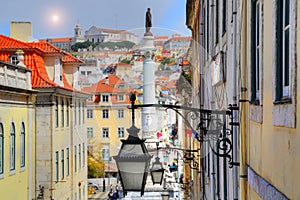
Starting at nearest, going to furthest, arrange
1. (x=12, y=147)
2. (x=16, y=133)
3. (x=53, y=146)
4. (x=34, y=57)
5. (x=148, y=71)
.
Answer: (x=148, y=71) < (x=12, y=147) < (x=16, y=133) < (x=53, y=146) < (x=34, y=57)

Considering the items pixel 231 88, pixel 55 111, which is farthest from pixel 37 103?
pixel 231 88

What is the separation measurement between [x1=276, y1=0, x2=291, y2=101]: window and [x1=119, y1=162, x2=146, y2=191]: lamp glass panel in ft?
7.15

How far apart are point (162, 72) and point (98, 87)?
3.37 feet

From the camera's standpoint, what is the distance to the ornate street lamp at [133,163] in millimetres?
5656

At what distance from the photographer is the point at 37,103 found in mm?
26312

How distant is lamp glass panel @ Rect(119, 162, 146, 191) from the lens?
569 centimetres

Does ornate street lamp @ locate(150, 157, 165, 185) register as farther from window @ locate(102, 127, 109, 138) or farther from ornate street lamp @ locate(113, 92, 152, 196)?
ornate street lamp @ locate(113, 92, 152, 196)

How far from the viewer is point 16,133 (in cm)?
2211

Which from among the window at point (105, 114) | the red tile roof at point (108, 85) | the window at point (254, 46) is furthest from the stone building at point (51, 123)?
the window at point (254, 46)

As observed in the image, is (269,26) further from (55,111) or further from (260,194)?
(55,111)

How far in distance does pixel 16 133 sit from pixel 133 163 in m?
17.0

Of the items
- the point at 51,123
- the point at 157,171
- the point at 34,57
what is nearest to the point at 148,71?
the point at 157,171

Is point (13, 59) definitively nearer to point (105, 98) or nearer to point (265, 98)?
point (105, 98)

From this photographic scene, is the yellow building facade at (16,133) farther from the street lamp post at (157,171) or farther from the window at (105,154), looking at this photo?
the window at (105,154)
